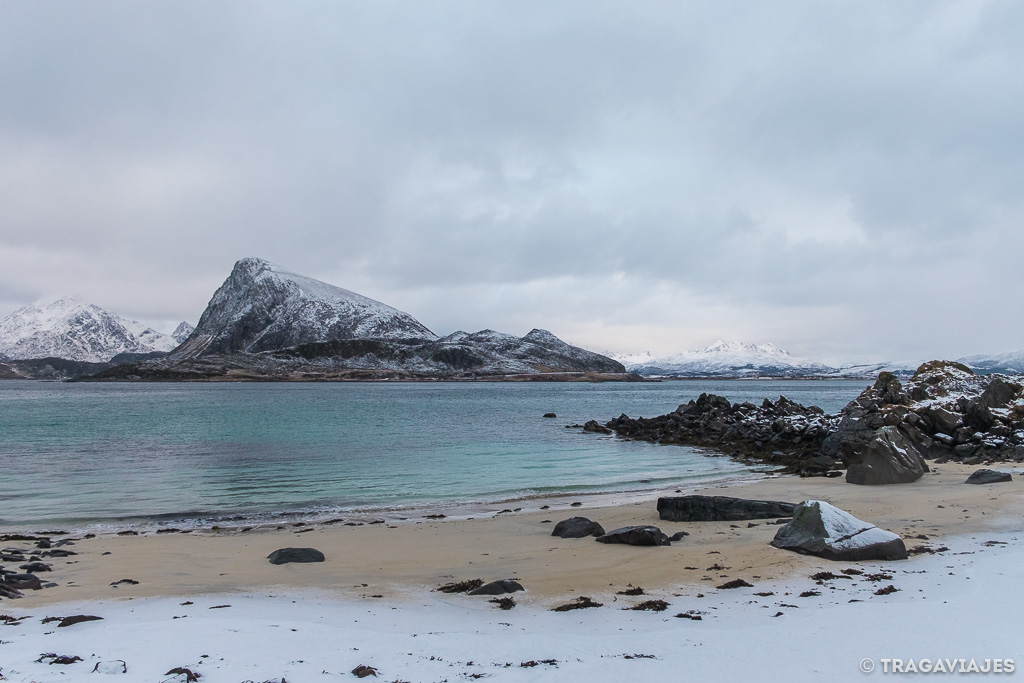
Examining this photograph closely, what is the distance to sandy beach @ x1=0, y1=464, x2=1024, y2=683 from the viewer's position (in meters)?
6.95

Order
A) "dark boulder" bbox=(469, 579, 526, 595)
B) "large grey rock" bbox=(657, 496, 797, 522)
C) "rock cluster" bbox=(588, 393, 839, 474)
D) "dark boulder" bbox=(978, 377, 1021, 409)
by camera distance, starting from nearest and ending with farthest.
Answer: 1. "dark boulder" bbox=(469, 579, 526, 595)
2. "large grey rock" bbox=(657, 496, 797, 522)
3. "rock cluster" bbox=(588, 393, 839, 474)
4. "dark boulder" bbox=(978, 377, 1021, 409)

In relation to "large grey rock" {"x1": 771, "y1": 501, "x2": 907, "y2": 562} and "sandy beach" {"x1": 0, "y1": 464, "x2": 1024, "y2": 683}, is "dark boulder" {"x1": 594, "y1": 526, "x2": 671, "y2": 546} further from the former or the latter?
"large grey rock" {"x1": 771, "y1": 501, "x2": 907, "y2": 562}

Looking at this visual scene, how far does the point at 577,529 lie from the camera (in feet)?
49.0

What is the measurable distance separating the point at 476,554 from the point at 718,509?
6.81 meters

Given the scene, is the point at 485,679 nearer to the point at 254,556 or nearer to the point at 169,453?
the point at 254,556

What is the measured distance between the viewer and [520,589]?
35.0 feet

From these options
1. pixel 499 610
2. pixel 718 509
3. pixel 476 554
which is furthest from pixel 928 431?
pixel 499 610

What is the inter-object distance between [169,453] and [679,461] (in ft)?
93.3

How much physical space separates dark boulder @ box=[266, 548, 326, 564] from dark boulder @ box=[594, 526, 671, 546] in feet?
20.6

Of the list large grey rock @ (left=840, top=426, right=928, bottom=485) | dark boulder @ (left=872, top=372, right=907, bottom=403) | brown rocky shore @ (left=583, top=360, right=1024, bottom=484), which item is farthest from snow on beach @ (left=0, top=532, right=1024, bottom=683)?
dark boulder @ (left=872, top=372, right=907, bottom=403)

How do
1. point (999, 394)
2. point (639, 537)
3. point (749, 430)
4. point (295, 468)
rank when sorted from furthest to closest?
point (749, 430), point (999, 394), point (295, 468), point (639, 537)

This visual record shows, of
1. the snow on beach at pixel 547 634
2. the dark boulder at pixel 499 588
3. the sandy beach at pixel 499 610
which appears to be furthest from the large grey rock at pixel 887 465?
the dark boulder at pixel 499 588

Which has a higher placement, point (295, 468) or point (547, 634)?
point (547, 634)

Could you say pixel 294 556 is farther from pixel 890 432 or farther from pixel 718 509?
pixel 890 432
